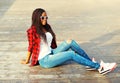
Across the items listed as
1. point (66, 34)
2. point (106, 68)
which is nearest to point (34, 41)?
point (106, 68)

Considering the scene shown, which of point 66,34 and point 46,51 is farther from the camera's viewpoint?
point 66,34

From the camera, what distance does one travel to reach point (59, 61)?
689 cm

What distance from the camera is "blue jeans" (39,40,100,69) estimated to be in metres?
6.71

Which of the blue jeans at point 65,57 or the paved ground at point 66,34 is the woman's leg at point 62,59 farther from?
the paved ground at point 66,34

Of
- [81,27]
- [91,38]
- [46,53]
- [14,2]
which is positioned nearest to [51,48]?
[46,53]

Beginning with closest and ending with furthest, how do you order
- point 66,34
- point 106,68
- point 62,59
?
1. point 106,68
2. point 62,59
3. point 66,34

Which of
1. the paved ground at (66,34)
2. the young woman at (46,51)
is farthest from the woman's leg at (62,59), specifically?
the paved ground at (66,34)

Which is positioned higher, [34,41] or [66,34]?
[34,41]

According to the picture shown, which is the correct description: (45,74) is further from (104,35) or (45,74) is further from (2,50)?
(104,35)

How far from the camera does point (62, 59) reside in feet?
22.4

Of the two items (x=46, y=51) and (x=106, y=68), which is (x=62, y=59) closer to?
(x=46, y=51)

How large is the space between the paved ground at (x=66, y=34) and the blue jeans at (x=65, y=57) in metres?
0.13

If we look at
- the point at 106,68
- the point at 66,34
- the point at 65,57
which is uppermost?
the point at 65,57

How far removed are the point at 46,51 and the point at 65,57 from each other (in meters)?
0.37
